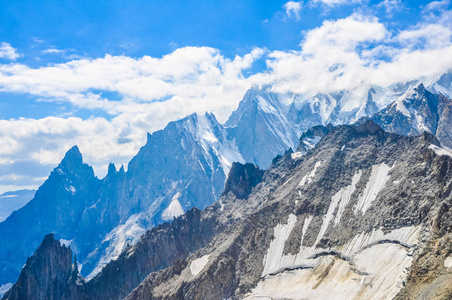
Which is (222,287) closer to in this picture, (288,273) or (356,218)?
(288,273)

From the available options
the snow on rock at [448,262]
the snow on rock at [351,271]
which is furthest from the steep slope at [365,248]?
the snow on rock at [351,271]

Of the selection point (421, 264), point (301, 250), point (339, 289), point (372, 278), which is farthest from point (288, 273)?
point (421, 264)

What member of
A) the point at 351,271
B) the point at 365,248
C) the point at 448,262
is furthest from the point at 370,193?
the point at 448,262

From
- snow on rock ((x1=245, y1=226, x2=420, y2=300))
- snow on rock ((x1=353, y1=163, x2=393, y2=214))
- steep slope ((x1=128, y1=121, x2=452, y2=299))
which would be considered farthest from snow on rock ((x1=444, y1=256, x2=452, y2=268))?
Result: snow on rock ((x1=353, y1=163, x2=393, y2=214))

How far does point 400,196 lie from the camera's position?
16975cm

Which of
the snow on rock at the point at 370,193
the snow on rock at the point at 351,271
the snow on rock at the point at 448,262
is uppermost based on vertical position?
the snow on rock at the point at 370,193

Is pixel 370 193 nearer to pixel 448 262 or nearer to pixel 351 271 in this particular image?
pixel 351 271

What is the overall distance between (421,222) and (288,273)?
187 feet

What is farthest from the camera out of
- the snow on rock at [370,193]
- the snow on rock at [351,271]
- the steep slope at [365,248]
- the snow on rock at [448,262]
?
the snow on rock at [370,193]

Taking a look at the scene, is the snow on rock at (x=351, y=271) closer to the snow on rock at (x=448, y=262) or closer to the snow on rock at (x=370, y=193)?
the snow on rock at (x=448, y=262)

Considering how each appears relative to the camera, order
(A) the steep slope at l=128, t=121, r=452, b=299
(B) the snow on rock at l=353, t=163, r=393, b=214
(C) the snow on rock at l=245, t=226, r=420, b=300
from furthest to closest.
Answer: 1. (B) the snow on rock at l=353, t=163, r=393, b=214
2. (C) the snow on rock at l=245, t=226, r=420, b=300
3. (A) the steep slope at l=128, t=121, r=452, b=299

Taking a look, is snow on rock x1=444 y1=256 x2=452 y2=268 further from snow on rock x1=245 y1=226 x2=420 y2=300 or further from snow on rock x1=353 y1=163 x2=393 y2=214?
snow on rock x1=353 y1=163 x2=393 y2=214

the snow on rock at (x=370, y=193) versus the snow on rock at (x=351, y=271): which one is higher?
the snow on rock at (x=370, y=193)

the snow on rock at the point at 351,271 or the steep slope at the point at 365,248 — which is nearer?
the steep slope at the point at 365,248
